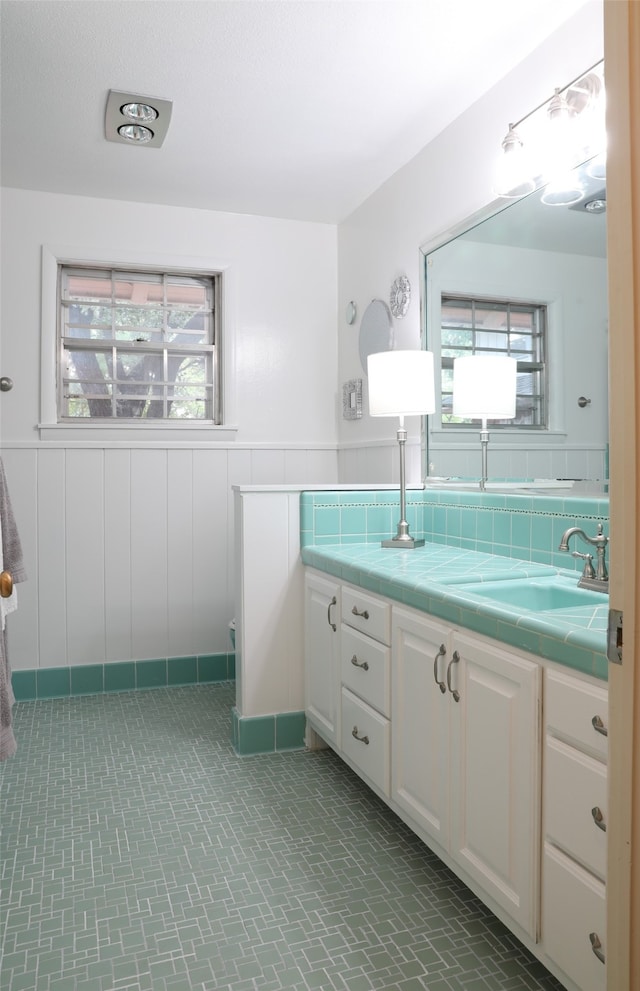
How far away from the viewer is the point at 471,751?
157 centimetres

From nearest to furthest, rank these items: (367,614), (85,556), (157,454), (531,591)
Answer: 1. (531,591)
2. (367,614)
3. (85,556)
4. (157,454)

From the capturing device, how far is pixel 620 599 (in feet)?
2.76

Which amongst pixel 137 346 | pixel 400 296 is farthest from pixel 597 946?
pixel 137 346

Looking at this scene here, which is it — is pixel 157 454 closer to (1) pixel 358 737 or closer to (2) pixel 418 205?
(2) pixel 418 205

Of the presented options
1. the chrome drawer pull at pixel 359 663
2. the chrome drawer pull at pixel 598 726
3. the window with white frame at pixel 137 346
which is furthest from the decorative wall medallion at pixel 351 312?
the chrome drawer pull at pixel 598 726

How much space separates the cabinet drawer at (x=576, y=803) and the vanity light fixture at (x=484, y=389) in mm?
1318

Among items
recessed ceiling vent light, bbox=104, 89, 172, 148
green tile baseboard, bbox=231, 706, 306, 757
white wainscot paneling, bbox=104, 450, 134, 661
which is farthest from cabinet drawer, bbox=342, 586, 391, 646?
recessed ceiling vent light, bbox=104, 89, 172, 148

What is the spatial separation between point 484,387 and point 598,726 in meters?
1.47

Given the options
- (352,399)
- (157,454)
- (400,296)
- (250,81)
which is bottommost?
(157,454)

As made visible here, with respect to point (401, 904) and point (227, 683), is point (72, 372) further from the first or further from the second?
point (401, 904)

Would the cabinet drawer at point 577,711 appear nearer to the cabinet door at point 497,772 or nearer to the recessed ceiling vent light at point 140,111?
the cabinet door at point 497,772

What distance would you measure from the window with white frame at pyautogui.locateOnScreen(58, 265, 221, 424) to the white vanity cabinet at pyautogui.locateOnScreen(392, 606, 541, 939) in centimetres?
215

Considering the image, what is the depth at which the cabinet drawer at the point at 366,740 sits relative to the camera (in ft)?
6.61

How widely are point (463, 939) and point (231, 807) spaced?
2.96 feet
